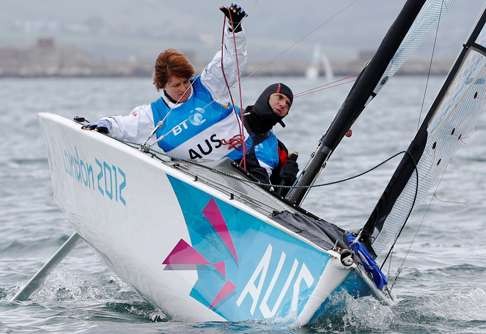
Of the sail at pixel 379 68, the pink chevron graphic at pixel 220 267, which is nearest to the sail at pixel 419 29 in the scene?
the sail at pixel 379 68

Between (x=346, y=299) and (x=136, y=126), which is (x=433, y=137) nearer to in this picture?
(x=346, y=299)

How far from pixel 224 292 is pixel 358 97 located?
3.57ft

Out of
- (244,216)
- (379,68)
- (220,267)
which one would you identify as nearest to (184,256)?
(220,267)

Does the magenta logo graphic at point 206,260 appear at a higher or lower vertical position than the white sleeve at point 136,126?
lower

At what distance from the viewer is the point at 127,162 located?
4055 millimetres

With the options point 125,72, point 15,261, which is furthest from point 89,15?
point 15,261

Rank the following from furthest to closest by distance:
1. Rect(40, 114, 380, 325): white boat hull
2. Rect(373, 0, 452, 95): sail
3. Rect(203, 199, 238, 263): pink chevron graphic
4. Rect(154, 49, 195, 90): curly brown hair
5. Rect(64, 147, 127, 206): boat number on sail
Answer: Rect(373, 0, 452, 95): sail < Rect(154, 49, 195, 90): curly brown hair < Rect(64, 147, 127, 206): boat number on sail < Rect(203, 199, 238, 263): pink chevron graphic < Rect(40, 114, 380, 325): white boat hull

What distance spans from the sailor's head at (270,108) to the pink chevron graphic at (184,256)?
83 centimetres

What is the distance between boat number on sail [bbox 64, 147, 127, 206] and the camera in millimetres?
4113

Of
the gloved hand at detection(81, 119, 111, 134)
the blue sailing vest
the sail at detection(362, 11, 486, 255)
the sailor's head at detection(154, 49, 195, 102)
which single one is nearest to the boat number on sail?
the gloved hand at detection(81, 119, 111, 134)

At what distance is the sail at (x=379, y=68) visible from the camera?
173 inches

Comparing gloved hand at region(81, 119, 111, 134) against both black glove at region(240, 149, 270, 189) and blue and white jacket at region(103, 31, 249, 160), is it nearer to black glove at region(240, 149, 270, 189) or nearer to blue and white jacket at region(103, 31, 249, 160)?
blue and white jacket at region(103, 31, 249, 160)

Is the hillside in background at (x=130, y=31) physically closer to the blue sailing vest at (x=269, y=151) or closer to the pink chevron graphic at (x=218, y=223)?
the blue sailing vest at (x=269, y=151)

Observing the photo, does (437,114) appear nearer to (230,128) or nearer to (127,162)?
(230,128)
